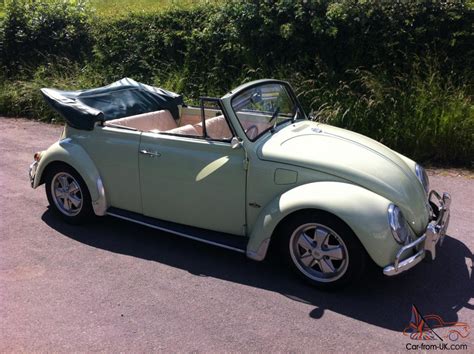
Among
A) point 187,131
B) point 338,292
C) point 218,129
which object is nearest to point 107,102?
point 187,131

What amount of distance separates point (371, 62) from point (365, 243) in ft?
17.1

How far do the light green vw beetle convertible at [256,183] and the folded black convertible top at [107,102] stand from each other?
0.02 metres

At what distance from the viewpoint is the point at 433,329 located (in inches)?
132

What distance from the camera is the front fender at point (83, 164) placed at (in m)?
4.80

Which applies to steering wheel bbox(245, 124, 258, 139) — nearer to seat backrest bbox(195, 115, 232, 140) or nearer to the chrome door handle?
seat backrest bbox(195, 115, 232, 140)

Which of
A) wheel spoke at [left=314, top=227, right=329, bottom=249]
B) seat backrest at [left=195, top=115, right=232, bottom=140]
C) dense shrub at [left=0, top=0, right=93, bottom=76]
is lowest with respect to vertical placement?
wheel spoke at [left=314, top=227, right=329, bottom=249]

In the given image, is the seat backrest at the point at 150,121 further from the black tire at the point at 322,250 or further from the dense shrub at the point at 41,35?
the dense shrub at the point at 41,35

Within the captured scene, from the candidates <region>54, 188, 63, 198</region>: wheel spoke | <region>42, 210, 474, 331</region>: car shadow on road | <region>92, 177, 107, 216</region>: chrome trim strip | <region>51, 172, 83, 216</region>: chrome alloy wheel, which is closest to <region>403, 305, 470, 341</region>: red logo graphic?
<region>42, 210, 474, 331</region>: car shadow on road

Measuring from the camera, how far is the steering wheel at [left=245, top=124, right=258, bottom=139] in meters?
4.23

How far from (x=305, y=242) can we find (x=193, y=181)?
1.15 meters

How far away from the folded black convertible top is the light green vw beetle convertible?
21 millimetres

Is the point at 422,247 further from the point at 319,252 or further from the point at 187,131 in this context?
the point at 187,131

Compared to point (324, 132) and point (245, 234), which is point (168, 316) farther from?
point (324, 132)

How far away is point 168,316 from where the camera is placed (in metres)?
3.57
